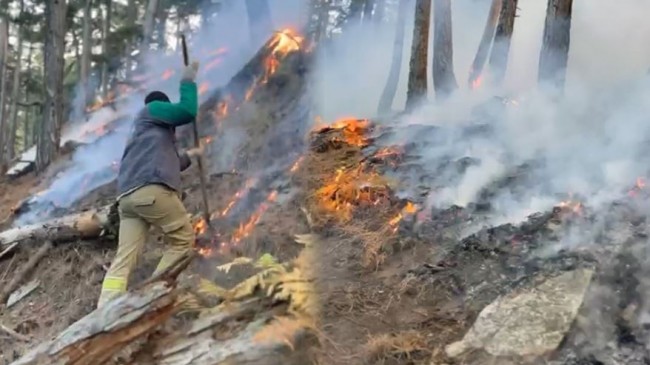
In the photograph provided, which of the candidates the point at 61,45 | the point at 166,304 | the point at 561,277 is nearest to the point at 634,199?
the point at 561,277

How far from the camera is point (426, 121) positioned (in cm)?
1081

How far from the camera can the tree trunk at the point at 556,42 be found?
9.21m

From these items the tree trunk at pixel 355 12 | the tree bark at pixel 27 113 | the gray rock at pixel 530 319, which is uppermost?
the tree trunk at pixel 355 12

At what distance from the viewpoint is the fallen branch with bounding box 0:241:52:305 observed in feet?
24.4

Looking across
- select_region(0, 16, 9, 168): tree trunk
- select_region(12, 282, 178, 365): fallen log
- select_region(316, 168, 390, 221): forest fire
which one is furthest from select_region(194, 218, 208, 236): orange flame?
select_region(0, 16, 9, 168): tree trunk

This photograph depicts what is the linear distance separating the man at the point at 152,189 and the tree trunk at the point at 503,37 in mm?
6825

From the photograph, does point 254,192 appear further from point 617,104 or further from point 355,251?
point 617,104

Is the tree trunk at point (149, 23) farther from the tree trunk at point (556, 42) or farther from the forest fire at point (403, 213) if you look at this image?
the forest fire at point (403, 213)

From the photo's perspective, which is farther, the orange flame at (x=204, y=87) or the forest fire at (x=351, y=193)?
the orange flame at (x=204, y=87)

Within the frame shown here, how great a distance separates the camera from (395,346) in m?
5.16

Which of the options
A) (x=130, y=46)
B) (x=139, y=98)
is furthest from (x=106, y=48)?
(x=139, y=98)

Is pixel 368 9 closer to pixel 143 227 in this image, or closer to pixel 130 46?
pixel 130 46

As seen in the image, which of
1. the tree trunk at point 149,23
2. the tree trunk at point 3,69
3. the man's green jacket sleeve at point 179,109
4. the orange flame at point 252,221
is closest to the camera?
the man's green jacket sleeve at point 179,109

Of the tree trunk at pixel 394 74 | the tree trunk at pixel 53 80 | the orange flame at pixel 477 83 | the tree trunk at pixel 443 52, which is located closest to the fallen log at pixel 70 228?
the tree trunk at pixel 53 80
